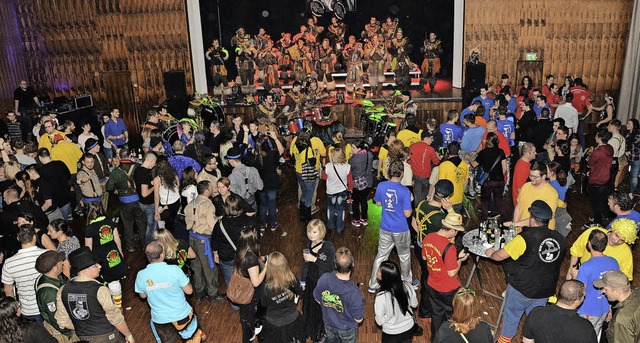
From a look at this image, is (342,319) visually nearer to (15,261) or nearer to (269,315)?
(269,315)

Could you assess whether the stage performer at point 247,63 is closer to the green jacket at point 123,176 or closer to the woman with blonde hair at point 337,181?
the woman with blonde hair at point 337,181

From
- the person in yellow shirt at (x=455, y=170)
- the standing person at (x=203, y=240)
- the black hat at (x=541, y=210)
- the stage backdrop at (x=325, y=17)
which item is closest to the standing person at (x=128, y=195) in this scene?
the standing person at (x=203, y=240)

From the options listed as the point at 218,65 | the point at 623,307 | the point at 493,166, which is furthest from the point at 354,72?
the point at 623,307

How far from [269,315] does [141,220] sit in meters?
3.63

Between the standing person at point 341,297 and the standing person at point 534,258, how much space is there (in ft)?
4.16

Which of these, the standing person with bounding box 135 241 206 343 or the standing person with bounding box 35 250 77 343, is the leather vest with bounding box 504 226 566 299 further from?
the standing person with bounding box 35 250 77 343

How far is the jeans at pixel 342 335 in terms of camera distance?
13.8ft

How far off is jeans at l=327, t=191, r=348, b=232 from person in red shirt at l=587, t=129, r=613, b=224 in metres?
3.27

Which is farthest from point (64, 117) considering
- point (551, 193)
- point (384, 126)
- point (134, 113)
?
point (551, 193)

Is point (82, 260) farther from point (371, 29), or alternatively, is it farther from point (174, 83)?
point (371, 29)

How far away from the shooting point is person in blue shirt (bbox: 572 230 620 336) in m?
4.06

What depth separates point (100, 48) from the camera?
14570 millimetres

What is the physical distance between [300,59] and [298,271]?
365 inches

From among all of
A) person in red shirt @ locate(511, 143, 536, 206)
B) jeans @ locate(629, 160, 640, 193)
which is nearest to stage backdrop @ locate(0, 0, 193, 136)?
person in red shirt @ locate(511, 143, 536, 206)
